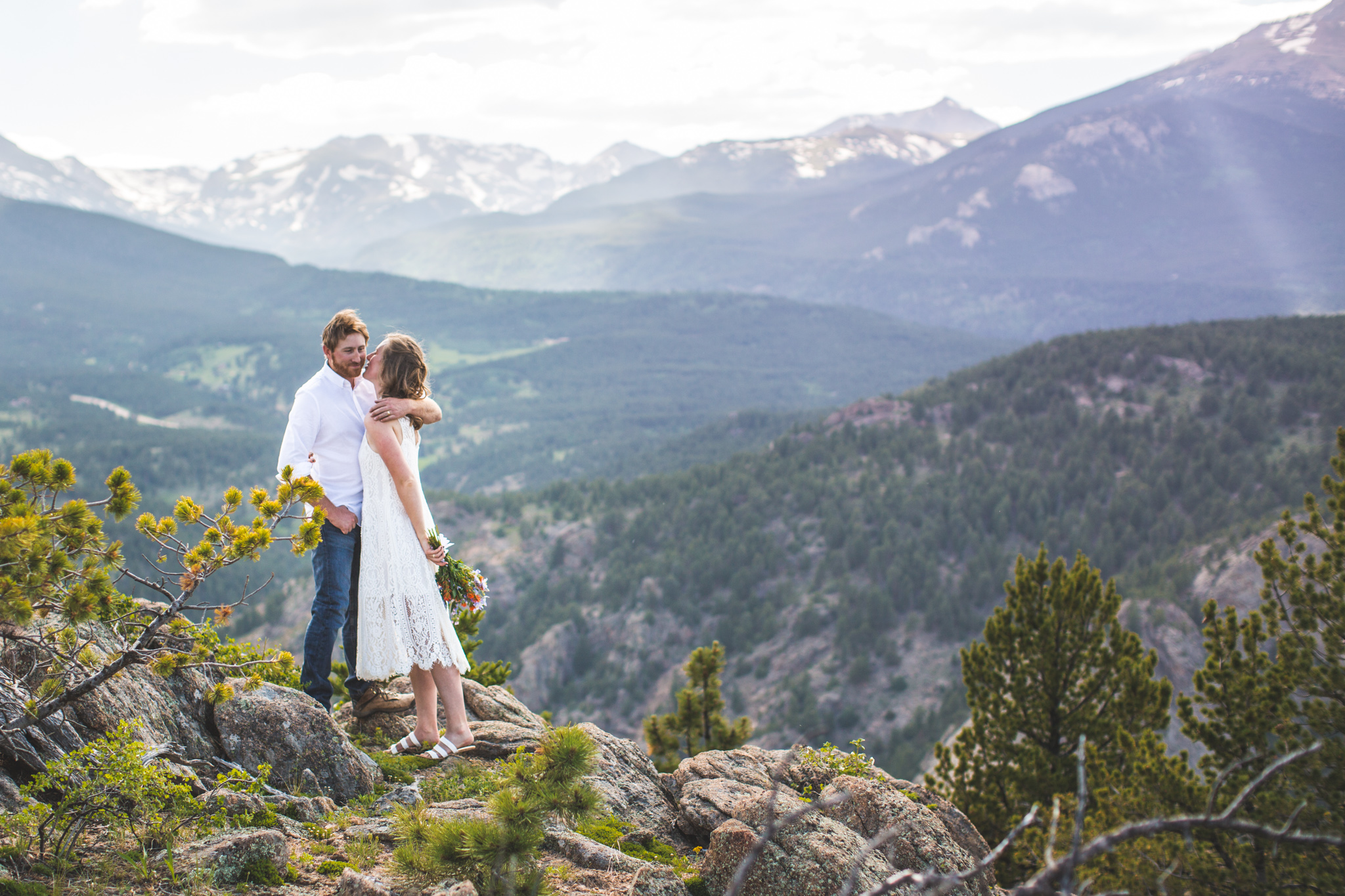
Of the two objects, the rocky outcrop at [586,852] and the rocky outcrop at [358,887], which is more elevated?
the rocky outcrop at [358,887]

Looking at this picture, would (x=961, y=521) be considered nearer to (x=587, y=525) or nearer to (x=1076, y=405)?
(x=1076, y=405)

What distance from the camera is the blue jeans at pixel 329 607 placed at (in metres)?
6.98

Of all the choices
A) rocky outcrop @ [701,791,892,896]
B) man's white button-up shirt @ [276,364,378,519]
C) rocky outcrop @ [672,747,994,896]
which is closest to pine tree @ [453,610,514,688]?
man's white button-up shirt @ [276,364,378,519]

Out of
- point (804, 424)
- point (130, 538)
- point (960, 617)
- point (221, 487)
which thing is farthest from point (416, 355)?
point (221, 487)

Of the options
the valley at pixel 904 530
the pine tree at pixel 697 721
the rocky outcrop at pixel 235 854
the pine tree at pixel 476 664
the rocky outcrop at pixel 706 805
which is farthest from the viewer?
the valley at pixel 904 530

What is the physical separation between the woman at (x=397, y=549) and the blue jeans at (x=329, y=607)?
277mm

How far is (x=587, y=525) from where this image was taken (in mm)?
87750

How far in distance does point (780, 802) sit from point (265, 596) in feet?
323

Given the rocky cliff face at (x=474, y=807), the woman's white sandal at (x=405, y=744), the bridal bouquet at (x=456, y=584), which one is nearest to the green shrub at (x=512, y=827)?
the rocky cliff face at (x=474, y=807)

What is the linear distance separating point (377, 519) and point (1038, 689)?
12.5m

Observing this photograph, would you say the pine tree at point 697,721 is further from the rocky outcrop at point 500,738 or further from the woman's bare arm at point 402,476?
the woman's bare arm at point 402,476

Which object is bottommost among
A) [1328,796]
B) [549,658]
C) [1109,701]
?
[549,658]

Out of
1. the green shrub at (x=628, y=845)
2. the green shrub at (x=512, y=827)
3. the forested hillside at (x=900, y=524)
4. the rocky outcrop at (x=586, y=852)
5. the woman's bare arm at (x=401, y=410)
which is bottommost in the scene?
the forested hillside at (x=900, y=524)

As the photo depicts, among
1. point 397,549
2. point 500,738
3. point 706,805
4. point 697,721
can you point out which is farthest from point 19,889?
point 697,721
